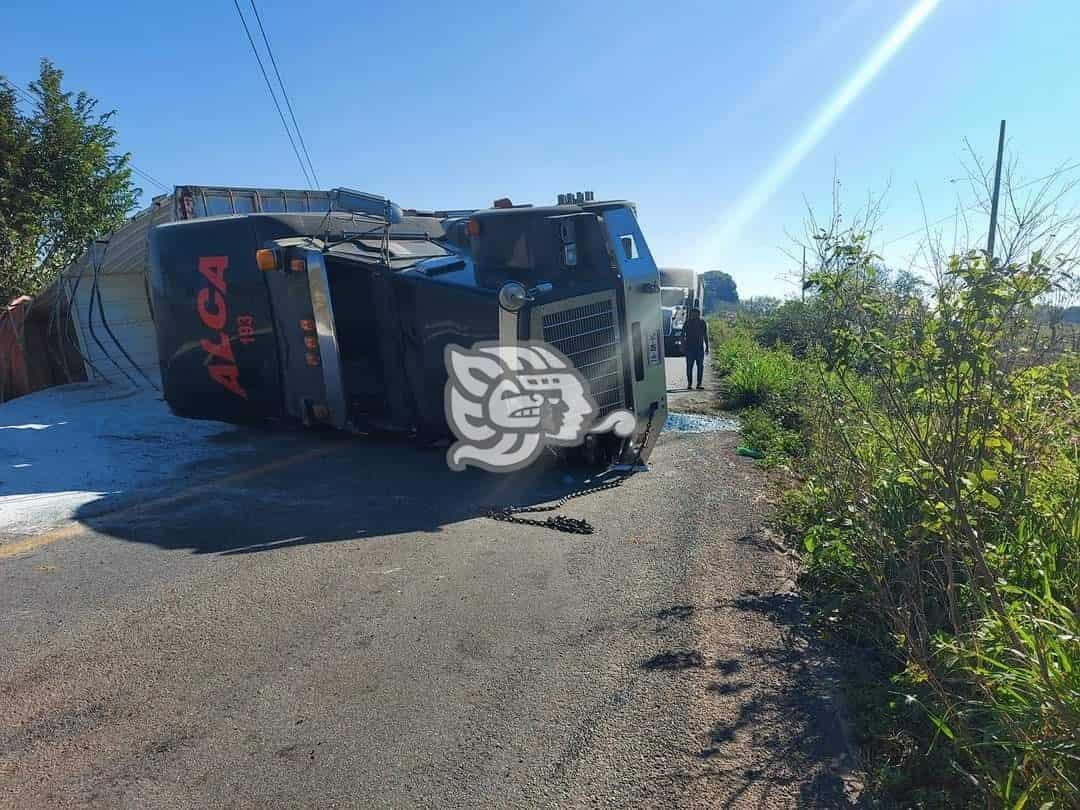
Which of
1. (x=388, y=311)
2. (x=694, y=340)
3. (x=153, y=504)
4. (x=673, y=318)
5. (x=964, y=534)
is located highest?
(x=388, y=311)

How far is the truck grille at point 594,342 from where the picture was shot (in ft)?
19.8

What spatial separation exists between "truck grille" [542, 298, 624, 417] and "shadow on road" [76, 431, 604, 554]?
0.81m

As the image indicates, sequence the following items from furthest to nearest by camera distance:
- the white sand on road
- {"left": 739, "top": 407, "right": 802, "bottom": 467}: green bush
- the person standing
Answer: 1. the person standing
2. {"left": 739, "top": 407, "right": 802, "bottom": 467}: green bush
3. the white sand on road

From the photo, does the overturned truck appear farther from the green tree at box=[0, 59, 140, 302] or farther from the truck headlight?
the green tree at box=[0, 59, 140, 302]

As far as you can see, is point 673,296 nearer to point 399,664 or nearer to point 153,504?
point 153,504

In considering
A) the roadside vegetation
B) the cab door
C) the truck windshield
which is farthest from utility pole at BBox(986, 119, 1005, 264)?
the truck windshield

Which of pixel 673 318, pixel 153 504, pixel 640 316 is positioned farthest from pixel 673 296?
pixel 153 504

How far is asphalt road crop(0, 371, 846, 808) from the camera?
8.03ft

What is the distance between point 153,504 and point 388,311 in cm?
244

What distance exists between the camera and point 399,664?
124 inches

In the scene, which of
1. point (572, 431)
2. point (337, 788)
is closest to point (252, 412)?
point (572, 431)

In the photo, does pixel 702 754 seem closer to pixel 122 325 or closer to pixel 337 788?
pixel 337 788

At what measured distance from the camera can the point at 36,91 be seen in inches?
611

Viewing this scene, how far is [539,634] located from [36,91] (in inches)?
706
